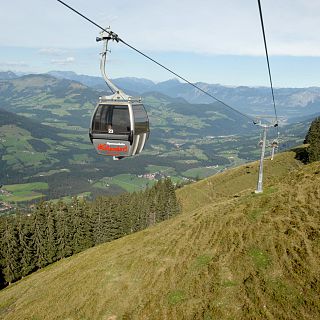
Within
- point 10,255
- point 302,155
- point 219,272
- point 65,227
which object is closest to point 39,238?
point 65,227

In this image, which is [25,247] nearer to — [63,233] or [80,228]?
[63,233]

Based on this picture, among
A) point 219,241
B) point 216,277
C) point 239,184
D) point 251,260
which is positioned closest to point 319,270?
point 251,260

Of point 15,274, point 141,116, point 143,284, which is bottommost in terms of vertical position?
point 15,274

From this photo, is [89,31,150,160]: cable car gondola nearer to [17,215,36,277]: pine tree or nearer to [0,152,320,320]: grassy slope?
[0,152,320,320]: grassy slope

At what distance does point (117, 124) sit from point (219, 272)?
16108 mm

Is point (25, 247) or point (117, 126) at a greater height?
point (117, 126)

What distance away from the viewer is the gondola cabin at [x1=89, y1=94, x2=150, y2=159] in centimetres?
2330

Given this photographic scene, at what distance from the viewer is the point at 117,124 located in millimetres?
23688

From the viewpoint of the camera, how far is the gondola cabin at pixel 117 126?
23297 millimetres

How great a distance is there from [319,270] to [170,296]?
11881mm

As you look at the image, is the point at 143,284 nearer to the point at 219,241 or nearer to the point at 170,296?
the point at 170,296

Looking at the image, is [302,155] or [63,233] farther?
[302,155]

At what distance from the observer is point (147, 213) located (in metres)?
106

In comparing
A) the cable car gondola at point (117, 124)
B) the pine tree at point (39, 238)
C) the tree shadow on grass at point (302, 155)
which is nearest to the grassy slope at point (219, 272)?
the cable car gondola at point (117, 124)
